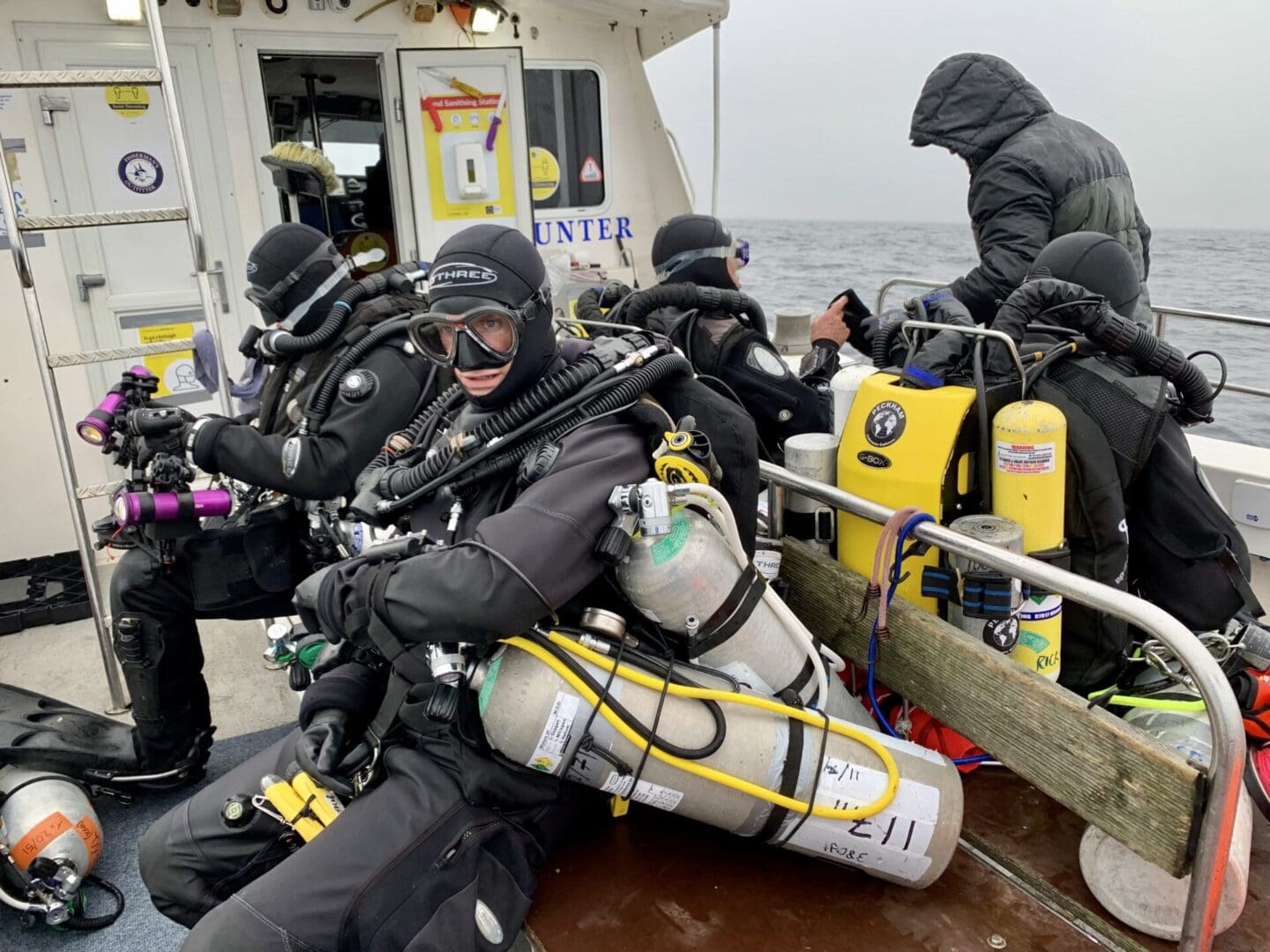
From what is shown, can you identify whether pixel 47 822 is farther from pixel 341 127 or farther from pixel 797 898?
pixel 341 127

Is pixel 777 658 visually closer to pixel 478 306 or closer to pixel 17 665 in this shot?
pixel 478 306

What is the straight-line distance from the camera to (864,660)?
7.43 feet

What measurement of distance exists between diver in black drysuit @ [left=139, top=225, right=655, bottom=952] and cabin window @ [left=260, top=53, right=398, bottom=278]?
4174mm

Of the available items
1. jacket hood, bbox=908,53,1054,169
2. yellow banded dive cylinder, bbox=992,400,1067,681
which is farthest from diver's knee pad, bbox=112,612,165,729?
jacket hood, bbox=908,53,1054,169

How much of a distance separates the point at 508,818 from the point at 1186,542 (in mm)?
1676

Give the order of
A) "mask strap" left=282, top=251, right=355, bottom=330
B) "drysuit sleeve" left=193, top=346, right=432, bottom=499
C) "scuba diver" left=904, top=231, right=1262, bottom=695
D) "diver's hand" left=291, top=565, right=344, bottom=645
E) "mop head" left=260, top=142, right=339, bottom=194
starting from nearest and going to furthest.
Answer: "diver's hand" left=291, top=565, right=344, bottom=645 → "scuba diver" left=904, top=231, right=1262, bottom=695 → "drysuit sleeve" left=193, top=346, right=432, bottom=499 → "mask strap" left=282, top=251, right=355, bottom=330 → "mop head" left=260, top=142, right=339, bottom=194

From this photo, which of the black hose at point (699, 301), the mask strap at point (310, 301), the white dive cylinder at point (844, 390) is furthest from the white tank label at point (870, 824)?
the mask strap at point (310, 301)

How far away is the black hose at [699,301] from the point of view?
2857 millimetres

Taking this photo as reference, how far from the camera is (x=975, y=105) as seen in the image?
3.21m

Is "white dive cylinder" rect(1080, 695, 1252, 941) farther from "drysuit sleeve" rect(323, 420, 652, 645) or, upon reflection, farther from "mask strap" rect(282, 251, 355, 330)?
"mask strap" rect(282, 251, 355, 330)

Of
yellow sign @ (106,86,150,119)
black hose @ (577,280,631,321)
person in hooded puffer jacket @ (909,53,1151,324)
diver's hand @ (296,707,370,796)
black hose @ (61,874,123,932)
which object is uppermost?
yellow sign @ (106,86,150,119)

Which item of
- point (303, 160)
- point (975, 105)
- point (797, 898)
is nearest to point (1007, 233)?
point (975, 105)

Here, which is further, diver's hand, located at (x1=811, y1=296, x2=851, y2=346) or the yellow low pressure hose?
diver's hand, located at (x1=811, y1=296, x2=851, y2=346)

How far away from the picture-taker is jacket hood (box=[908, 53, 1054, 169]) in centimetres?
317
